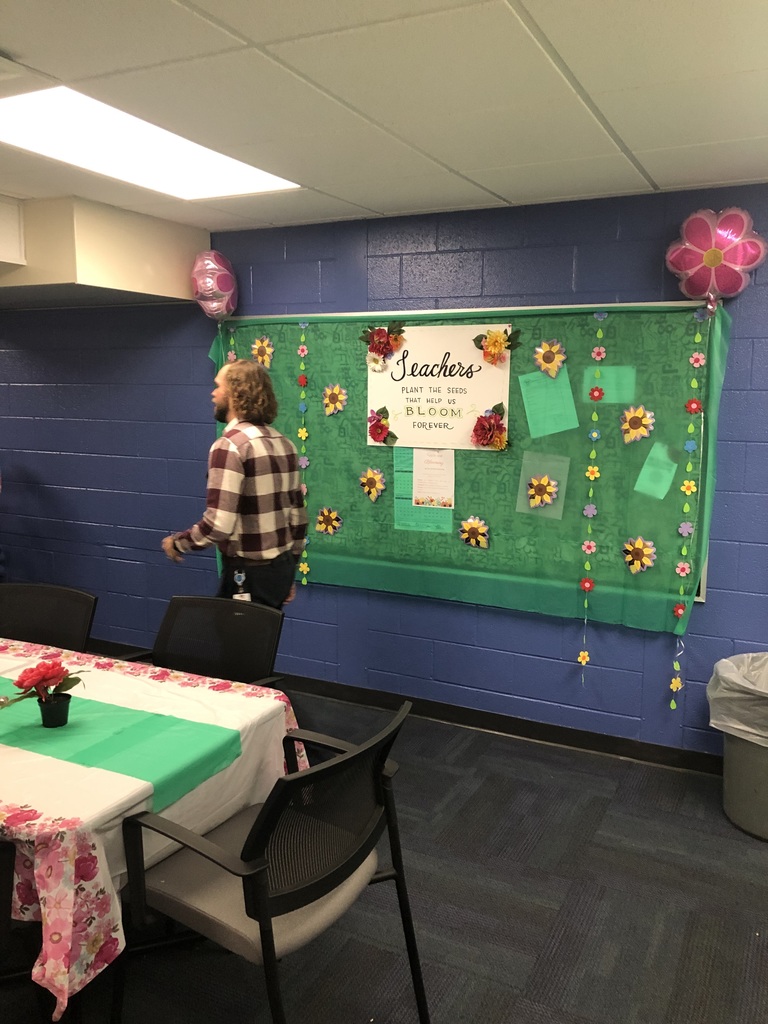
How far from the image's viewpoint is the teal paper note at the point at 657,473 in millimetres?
3051

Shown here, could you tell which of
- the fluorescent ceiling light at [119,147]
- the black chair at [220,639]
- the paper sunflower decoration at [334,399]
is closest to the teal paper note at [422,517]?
the paper sunflower decoration at [334,399]

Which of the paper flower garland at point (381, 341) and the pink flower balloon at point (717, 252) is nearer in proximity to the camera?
the pink flower balloon at point (717, 252)

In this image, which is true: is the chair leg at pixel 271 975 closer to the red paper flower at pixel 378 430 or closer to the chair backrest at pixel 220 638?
the chair backrest at pixel 220 638

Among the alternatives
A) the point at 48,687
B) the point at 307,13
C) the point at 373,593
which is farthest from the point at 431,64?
the point at 373,593

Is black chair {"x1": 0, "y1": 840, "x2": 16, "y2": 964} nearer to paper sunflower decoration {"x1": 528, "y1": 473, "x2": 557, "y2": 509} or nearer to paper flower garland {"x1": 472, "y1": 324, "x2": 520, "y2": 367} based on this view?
paper sunflower decoration {"x1": 528, "y1": 473, "x2": 557, "y2": 509}

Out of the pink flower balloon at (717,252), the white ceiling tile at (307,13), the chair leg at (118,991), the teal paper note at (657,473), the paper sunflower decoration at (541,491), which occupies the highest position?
the white ceiling tile at (307,13)

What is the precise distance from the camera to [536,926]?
228 centimetres

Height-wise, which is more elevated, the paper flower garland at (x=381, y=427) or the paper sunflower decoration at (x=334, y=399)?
the paper sunflower decoration at (x=334, y=399)

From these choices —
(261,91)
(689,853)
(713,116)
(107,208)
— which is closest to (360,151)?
(261,91)

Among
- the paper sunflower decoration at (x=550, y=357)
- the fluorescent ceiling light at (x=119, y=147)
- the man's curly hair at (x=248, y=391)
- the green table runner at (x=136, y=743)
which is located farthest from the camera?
the paper sunflower decoration at (x=550, y=357)

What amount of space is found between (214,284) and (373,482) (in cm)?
116

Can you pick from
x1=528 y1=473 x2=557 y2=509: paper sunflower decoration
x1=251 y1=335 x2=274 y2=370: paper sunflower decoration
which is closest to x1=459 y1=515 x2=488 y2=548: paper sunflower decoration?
x1=528 y1=473 x2=557 y2=509: paper sunflower decoration

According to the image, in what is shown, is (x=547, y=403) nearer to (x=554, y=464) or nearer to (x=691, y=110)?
(x=554, y=464)

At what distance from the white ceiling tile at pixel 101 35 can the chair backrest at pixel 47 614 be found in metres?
1.56
